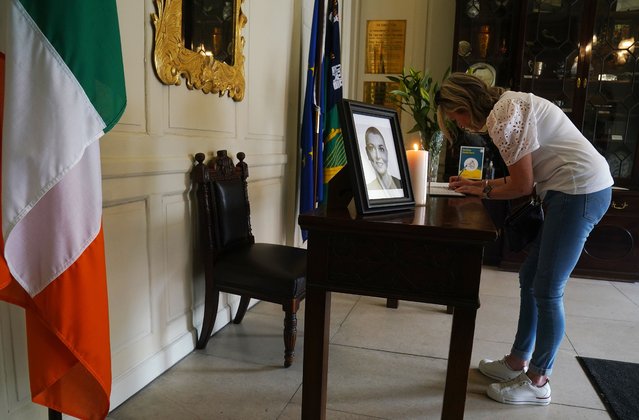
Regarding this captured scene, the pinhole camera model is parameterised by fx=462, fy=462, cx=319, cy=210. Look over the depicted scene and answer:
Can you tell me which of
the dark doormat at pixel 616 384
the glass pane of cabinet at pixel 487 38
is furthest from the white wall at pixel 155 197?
the glass pane of cabinet at pixel 487 38

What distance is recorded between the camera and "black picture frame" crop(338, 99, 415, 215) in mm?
1230

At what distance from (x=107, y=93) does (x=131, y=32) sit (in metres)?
0.63

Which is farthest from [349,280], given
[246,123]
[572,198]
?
[246,123]

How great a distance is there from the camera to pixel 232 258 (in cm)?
206

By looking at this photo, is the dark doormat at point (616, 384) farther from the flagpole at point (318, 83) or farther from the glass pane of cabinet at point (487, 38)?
the glass pane of cabinet at point (487, 38)

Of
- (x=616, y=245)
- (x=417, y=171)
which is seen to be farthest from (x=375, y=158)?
(x=616, y=245)

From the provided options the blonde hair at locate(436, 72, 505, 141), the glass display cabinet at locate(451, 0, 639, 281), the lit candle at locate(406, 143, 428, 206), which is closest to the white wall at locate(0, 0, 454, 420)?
the lit candle at locate(406, 143, 428, 206)

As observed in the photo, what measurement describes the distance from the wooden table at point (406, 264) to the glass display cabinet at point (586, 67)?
9.25ft

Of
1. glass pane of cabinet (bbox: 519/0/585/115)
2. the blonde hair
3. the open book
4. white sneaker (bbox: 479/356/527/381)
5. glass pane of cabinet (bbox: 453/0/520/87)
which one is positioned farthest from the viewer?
glass pane of cabinet (bbox: 453/0/520/87)

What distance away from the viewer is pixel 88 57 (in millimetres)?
1035

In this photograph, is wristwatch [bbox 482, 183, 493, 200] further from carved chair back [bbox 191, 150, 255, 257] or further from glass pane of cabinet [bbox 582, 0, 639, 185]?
glass pane of cabinet [bbox 582, 0, 639, 185]

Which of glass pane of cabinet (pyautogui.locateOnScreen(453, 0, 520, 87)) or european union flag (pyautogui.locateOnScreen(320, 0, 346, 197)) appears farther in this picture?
glass pane of cabinet (pyautogui.locateOnScreen(453, 0, 520, 87))

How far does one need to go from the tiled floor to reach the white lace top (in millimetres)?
882

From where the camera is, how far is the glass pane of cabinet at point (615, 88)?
142 inches
